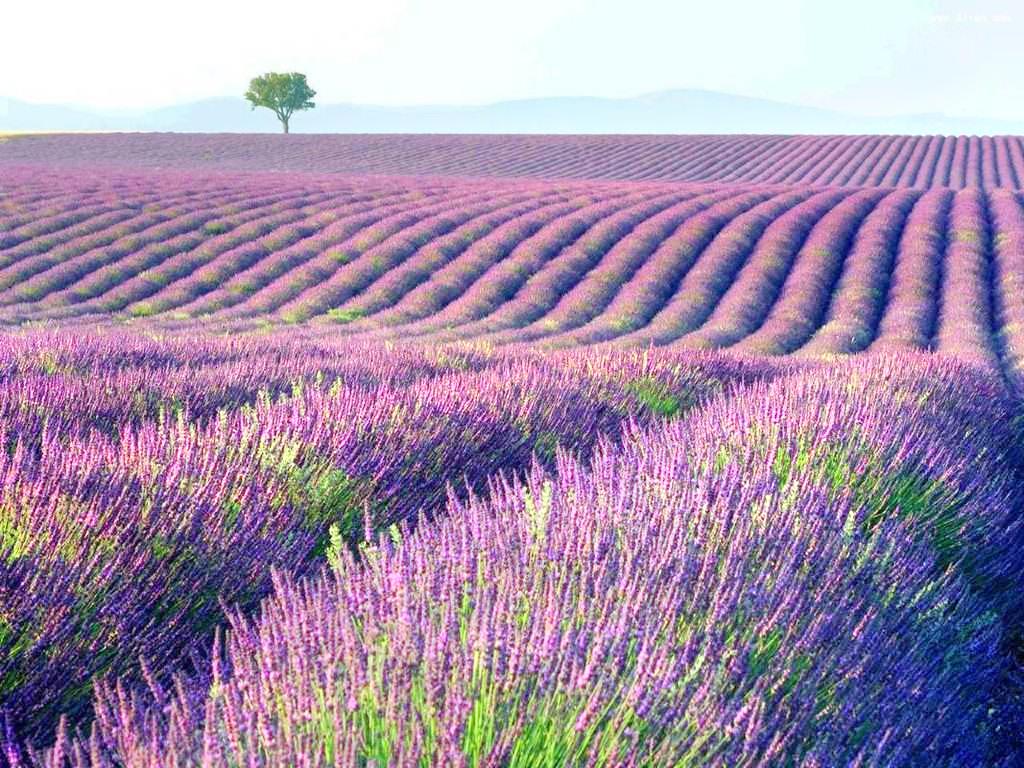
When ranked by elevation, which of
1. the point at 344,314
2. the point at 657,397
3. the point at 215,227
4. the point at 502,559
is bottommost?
the point at 344,314

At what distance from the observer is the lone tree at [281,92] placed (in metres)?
69.6

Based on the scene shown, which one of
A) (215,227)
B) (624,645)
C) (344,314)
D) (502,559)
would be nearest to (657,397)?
(502,559)

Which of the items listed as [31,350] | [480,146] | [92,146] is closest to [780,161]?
[480,146]

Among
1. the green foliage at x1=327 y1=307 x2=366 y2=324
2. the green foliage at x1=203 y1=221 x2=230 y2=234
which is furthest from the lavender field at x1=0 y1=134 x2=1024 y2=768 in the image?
the green foliage at x1=203 y1=221 x2=230 y2=234

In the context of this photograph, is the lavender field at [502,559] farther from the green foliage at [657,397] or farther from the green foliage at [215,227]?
the green foliage at [215,227]

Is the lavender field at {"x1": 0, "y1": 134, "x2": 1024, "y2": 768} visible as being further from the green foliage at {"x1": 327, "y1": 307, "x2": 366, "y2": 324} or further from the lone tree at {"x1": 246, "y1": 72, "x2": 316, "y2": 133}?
the lone tree at {"x1": 246, "y1": 72, "x2": 316, "y2": 133}

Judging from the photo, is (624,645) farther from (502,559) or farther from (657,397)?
(657,397)

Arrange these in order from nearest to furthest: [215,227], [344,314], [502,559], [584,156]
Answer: [502,559] < [344,314] < [215,227] < [584,156]

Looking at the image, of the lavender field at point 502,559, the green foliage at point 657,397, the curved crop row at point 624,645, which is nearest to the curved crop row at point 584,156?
the green foliage at point 657,397

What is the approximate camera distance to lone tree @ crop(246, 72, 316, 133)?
2741 inches

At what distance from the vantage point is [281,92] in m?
70.1

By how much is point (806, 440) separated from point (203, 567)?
2686 millimetres

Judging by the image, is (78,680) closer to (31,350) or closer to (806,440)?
(806,440)

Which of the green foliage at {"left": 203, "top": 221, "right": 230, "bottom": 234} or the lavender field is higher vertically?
the lavender field
